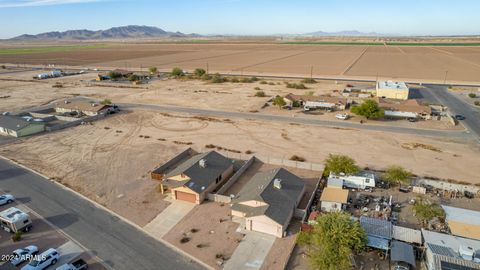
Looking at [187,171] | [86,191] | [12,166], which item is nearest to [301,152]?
[187,171]

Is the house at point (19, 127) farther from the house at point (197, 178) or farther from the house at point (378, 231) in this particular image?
the house at point (378, 231)

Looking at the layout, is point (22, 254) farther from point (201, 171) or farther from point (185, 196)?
point (201, 171)

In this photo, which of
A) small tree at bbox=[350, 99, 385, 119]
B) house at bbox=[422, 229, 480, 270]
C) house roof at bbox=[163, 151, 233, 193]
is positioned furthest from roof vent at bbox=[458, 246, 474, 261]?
small tree at bbox=[350, 99, 385, 119]

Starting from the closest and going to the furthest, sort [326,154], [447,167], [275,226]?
[275,226], [447,167], [326,154]

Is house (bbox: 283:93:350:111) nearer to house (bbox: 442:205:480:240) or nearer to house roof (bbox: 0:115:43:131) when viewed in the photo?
house (bbox: 442:205:480:240)

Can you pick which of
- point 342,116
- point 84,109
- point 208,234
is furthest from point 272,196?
point 84,109

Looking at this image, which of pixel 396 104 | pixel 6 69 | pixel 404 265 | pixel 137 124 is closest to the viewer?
pixel 404 265

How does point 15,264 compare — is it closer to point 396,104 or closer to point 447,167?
point 447,167
